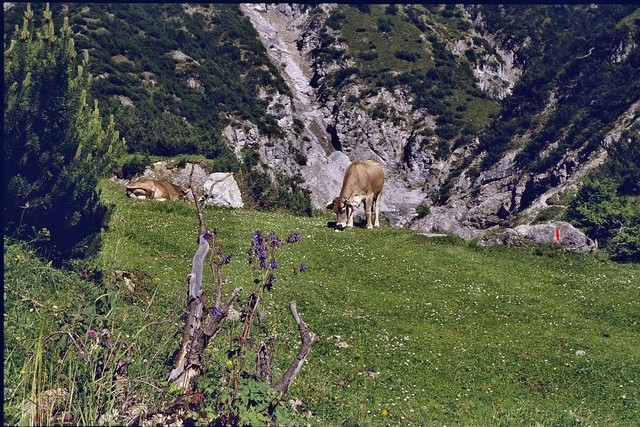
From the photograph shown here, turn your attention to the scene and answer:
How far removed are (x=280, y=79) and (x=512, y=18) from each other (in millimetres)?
47619

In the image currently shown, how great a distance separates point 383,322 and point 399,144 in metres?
90.4

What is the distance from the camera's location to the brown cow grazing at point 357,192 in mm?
26516

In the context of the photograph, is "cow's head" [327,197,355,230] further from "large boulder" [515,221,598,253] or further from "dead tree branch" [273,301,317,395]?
"dead tree branch" [273,301,317,395]

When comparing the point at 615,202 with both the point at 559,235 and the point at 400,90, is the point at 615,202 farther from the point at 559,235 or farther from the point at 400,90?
the point at 400,90

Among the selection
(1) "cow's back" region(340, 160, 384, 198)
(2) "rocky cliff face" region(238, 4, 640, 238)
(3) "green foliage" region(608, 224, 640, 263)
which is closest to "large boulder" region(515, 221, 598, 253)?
(3) "green foliage" region(608, 224, 640, 263)

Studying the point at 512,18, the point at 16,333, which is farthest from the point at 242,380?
the point at 512,18

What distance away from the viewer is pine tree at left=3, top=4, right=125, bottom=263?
15.4 metres

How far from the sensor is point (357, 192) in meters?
27.0

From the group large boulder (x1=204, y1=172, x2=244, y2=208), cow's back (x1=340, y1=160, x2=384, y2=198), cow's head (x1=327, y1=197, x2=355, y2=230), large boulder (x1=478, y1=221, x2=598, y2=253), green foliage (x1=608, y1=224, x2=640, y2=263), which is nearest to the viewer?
cow's head (x1=327, y1=197, x2=355, y2=230)

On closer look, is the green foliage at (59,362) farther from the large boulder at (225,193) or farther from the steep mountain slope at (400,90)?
the steep mountain slope at (400,90)

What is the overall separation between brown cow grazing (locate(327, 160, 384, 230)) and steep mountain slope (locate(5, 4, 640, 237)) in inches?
980

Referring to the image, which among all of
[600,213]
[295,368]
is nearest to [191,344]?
[295,368]

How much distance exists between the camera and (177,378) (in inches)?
326

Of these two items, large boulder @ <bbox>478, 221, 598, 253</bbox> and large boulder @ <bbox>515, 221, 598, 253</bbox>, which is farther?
large boulder @ <bbox>515, 221, 598, 253</bbox>
